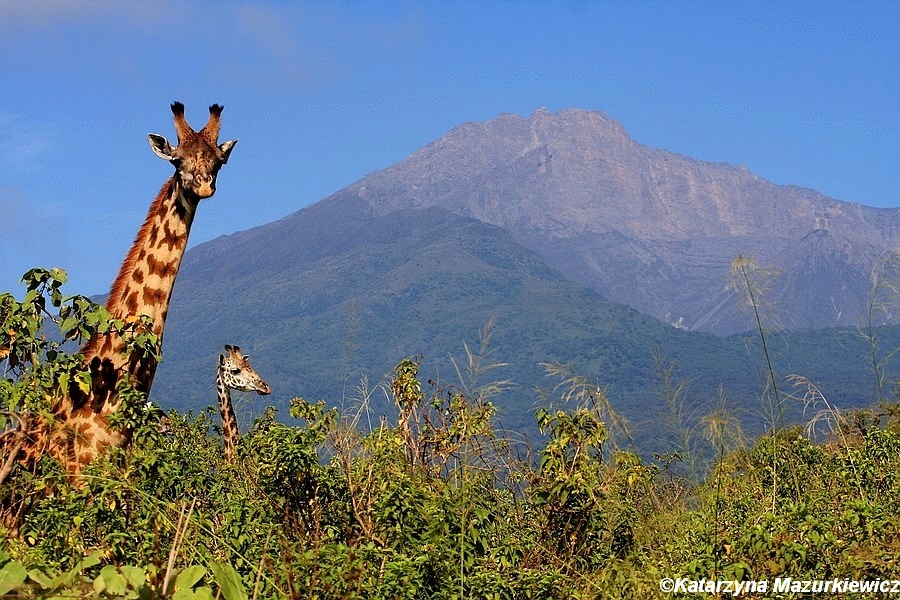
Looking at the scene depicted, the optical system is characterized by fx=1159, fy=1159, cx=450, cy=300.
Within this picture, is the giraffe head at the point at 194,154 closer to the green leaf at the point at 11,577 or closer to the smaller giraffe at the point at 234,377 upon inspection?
the smaller giraffe at the point at 234,377

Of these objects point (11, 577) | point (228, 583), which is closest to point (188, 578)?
point (228, 583)

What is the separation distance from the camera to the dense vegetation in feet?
18.0

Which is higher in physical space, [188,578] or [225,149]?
[225,149]

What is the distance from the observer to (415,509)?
21.5 ft

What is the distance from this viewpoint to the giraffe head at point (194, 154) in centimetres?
948

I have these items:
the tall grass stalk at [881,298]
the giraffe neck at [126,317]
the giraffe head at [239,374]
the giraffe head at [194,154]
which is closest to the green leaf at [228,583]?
the giraffe neck at [126,317]

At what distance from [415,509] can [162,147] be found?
4510 millimetres

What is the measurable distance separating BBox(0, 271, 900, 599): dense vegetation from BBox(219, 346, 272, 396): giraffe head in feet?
18.2

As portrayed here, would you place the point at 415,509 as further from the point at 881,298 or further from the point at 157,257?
the point at 881,298

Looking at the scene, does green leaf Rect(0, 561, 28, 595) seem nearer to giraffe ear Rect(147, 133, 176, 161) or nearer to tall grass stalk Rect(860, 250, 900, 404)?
giraffe ear Rect(147, 133, 176, 161)

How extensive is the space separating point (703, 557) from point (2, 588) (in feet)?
11.1

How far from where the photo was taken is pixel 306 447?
7406 millimetres

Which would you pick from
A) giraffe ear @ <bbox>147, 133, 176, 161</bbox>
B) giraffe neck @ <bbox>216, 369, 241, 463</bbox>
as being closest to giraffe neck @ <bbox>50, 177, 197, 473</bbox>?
giraffe ear @ <bbox>147, 133, 176, 161</bbox>

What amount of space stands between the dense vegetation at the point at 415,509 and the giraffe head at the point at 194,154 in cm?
140
